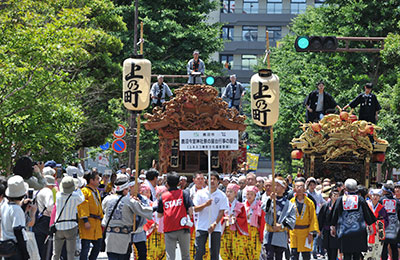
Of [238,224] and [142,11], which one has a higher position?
[142,11]

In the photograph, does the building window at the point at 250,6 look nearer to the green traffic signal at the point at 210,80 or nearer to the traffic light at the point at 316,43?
the green traffic signal at the point at 210,80

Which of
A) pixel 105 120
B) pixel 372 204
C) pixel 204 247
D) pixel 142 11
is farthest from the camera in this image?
pixel 142 11

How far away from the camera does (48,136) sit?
1578 centimetres

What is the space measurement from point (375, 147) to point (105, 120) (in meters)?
10.4

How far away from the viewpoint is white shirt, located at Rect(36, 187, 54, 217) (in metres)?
11.5

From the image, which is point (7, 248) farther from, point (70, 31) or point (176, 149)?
point (176, 149)

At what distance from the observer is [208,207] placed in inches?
447

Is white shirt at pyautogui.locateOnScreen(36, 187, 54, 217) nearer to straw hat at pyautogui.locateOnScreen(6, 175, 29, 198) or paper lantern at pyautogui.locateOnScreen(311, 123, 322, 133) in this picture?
straw hat at pyautogui.locateOnScreen(6, 175, 29, 198)

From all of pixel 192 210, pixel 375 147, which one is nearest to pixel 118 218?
pixel 192 210

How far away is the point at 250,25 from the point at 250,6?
212cm

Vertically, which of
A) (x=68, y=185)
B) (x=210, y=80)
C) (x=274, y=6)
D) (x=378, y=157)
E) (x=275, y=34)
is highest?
(x=274, y=6)

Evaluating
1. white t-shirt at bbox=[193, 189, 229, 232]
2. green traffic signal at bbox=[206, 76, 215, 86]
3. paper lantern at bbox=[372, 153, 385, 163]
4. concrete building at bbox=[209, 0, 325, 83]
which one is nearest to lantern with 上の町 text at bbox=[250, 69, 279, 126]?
white t-shirt at bbox=[193, 189, 229, 232]

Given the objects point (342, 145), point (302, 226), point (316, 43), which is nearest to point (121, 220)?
point (302, 226)

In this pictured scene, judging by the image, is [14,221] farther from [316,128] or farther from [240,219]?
[316,128]
